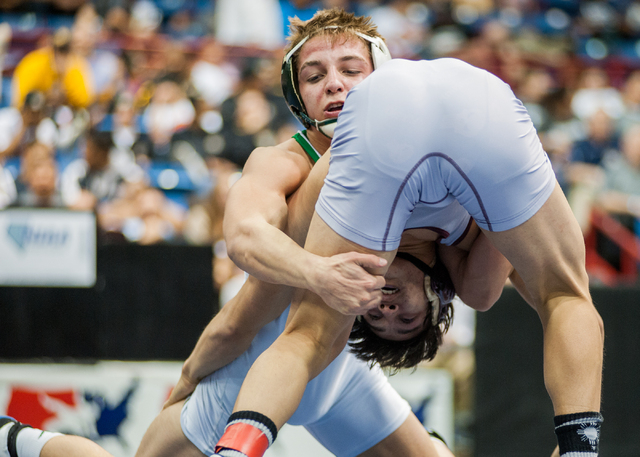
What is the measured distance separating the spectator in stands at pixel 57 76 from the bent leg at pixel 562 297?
534 centimetres

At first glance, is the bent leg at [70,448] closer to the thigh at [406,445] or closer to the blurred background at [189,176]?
the thigh at [406,445]

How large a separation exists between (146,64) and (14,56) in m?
1.33

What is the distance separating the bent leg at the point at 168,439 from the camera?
2508 mm

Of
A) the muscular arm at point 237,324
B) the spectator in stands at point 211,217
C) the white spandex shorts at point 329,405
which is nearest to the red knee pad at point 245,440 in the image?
the muscular arm at point 237,324

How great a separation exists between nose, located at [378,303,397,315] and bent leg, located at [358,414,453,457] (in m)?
0.68

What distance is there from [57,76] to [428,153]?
214 inches

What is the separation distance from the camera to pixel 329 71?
7.25ft

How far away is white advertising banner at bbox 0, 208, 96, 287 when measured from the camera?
4.05 metres

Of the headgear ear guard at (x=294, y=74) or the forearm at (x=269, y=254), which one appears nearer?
the forearm at (x=269, y=254)

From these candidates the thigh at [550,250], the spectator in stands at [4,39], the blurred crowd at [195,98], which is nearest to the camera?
the thigh at [550,250]

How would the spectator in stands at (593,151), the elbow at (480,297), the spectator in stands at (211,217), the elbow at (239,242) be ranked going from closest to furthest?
1. the elbow at (239,242)
2. the elbow at (480,297)
3. the spectator in stands at (211,217)
4. the spectator in stands at (593,151)

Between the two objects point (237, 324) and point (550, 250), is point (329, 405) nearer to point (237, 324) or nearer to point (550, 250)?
point (237, 324)

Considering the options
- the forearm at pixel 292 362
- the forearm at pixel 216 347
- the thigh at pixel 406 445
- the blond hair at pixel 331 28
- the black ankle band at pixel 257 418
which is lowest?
the thigh at pixel 406 445

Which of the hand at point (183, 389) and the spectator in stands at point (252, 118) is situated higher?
the hand at point (183, 389)
